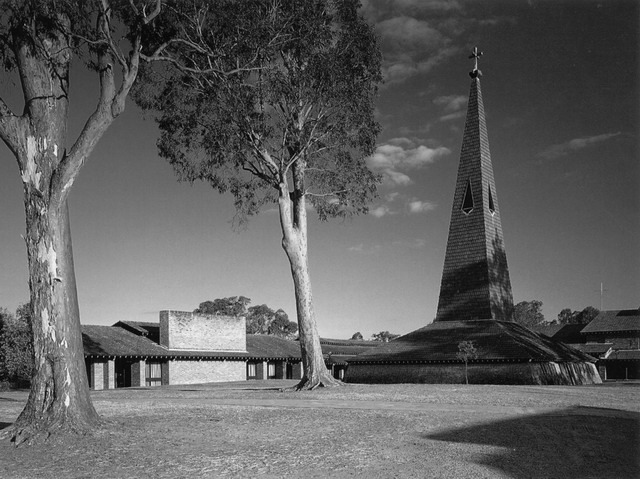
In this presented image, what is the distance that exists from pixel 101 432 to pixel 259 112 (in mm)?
15557

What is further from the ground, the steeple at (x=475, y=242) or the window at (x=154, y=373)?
the steeple at (x=475, y=242)

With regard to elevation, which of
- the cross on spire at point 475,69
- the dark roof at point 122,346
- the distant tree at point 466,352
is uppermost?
the cross on spire at point 475,69

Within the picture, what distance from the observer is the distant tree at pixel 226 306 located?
99.9 m

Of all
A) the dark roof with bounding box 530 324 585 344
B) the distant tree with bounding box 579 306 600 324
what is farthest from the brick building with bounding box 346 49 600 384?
the distant tree with bounding box 579 306 600 324

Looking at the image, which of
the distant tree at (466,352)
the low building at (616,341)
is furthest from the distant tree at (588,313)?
the distant tree at (466,352)

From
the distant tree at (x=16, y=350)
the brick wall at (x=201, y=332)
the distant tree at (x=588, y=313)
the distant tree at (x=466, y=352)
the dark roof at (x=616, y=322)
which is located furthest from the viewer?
the distant tree at (x=588, y=313)

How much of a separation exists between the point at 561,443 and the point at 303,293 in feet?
49.2

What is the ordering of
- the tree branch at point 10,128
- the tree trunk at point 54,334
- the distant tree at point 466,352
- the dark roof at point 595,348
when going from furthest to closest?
the dark roof at point 595,348 → the distant tree at point 466,352 → the tree branch at point 10,128 → the tree trunk at point 54,334

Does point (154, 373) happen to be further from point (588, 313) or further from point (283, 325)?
point (588, 313)

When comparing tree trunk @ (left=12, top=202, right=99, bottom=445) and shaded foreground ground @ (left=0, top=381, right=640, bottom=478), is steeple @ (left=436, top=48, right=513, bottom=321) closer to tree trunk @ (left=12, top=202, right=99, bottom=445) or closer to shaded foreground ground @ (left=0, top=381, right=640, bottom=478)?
shaded foreground ground @ (left=0, top=381, right=640, bottom=478)

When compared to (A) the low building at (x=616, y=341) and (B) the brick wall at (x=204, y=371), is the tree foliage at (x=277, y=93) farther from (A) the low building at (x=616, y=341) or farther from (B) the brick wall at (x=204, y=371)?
(A) the low building at (x=616, y=341)

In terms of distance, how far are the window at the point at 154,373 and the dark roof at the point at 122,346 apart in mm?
965

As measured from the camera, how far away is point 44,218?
11.9 m

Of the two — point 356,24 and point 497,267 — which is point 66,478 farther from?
point 497,267
